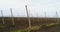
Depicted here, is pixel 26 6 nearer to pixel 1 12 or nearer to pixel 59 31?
pixel 59 31

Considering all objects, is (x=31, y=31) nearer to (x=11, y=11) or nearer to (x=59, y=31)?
(x=59, y=31)

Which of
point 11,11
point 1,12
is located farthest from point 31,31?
point 1,12

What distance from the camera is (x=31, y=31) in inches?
1378

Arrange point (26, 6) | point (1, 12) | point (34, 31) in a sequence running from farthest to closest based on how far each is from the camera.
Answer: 1. point (1, 12)
2. point (26, 6)
3. point (34, 31)

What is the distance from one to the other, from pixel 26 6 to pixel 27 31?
654cm

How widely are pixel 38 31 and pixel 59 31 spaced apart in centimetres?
380

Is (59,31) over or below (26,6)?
below

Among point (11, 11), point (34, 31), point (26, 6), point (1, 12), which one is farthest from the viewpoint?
point (1, 12)

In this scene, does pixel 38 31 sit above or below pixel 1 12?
below

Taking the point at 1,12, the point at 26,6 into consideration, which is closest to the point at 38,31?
the point at 26,6

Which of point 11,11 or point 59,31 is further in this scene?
point 11,11

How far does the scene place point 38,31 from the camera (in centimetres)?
3506

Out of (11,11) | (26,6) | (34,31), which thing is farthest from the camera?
(11,11)

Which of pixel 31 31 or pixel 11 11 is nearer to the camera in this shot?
pixel 31 31
